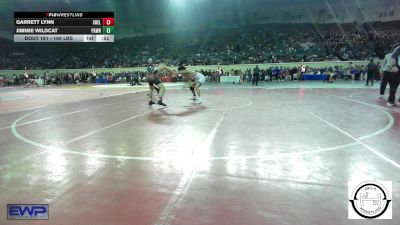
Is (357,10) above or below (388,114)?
above

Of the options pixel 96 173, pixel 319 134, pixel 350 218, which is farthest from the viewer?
pixel 319 134

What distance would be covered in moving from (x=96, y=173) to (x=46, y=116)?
765cm

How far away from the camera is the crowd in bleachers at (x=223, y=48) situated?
3738 cm

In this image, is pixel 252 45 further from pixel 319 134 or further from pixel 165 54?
pixel 319 134

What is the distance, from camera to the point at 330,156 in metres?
5.63

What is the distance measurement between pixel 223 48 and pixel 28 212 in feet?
137

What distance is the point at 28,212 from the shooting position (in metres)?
3.58

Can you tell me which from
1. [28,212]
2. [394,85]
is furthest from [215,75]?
[28,212]

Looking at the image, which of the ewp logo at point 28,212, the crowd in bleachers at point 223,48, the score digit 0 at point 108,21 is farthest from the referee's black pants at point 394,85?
the crowd in bleachers at point 223,48

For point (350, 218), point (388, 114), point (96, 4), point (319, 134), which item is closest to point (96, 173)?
point (350, 218)

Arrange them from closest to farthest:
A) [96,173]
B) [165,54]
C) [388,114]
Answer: [96,173] < [388,114] < [165,54]
